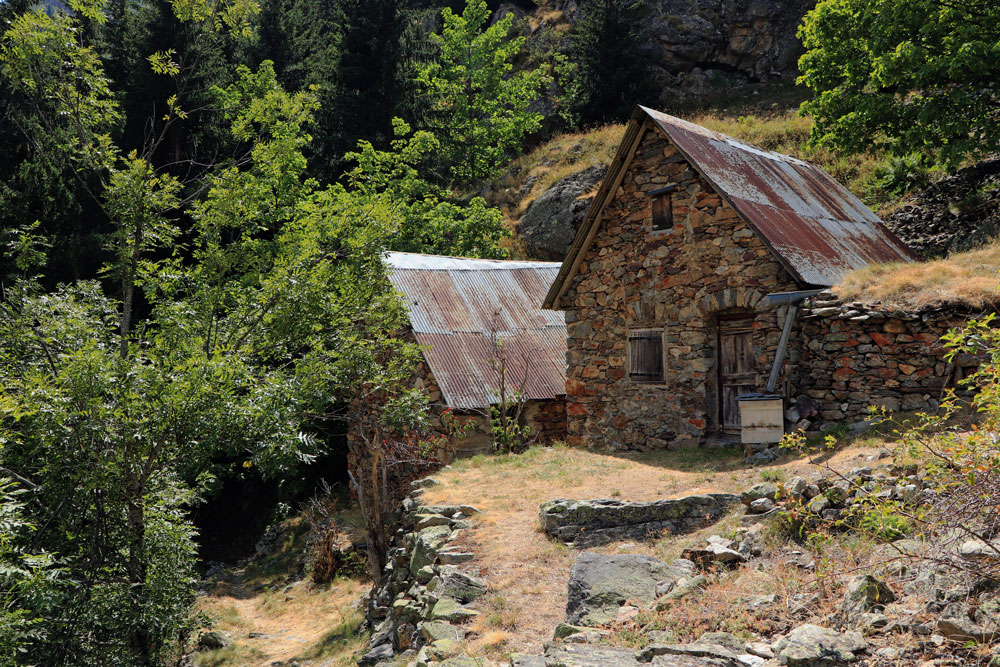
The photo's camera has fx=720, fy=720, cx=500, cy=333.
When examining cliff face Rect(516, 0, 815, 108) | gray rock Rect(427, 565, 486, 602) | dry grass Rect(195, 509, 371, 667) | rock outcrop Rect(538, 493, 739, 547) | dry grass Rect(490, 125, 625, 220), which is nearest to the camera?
gray rock Rect(427, 565, 486, 602)

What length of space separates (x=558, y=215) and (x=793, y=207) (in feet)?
44.5

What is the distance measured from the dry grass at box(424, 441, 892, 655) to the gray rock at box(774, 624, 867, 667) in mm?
2010

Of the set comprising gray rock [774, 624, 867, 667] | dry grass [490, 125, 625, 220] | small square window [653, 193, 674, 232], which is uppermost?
dry grass [490, 125, 625, 220]

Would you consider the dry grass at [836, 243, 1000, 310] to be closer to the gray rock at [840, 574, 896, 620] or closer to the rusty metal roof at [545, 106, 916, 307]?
the rusty metal roof at [545, 106, 916, 307]

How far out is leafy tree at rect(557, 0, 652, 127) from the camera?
30.5 metres

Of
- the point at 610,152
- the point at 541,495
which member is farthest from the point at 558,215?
the point at 541,495

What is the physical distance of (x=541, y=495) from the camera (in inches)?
372

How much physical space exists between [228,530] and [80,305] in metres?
10.9

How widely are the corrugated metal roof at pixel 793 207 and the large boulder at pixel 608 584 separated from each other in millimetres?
5774

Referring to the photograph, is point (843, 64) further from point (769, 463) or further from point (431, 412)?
point (431, 412)

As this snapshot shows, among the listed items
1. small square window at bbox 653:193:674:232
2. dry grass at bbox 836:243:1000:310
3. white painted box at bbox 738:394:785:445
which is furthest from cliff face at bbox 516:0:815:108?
white painted box at bbox 738:394:785:445

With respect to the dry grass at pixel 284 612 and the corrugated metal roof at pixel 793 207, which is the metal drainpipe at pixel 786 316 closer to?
the corrugated metal roof at pixel 793 207

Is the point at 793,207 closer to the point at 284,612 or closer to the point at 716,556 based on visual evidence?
the point at 716,556

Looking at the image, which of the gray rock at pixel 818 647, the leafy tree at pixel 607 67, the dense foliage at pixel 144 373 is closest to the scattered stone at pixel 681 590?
the gray rock at pixel 818 647
